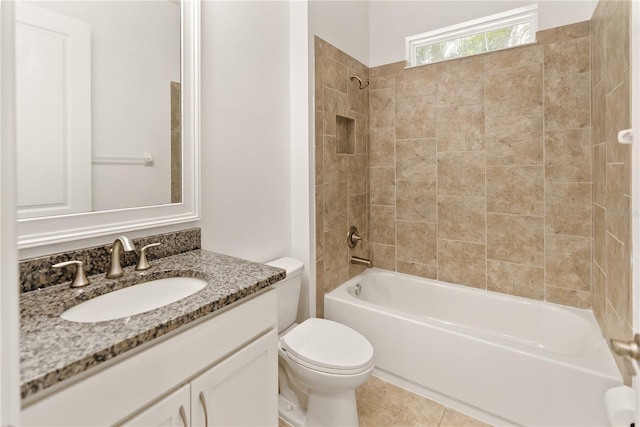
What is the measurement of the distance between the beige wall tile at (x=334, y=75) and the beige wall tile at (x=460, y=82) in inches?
28.3

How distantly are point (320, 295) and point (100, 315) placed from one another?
4.55 ft

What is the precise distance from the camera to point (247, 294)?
3.28 feet

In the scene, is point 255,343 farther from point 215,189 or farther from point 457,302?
point 457,302

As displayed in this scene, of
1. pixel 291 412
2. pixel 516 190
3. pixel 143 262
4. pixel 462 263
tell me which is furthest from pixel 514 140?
pixel 143 262

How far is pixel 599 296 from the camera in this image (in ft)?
5.84

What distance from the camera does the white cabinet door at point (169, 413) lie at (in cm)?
74

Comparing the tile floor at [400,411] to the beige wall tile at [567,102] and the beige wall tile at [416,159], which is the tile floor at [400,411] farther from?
the beige wall tile at [567,102]

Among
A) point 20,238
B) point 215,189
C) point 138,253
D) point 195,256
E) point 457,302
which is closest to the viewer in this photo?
point 20,238

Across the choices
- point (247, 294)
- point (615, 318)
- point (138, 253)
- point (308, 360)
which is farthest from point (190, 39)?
point (615, 318)

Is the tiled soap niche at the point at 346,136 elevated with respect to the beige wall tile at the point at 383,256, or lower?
elevated

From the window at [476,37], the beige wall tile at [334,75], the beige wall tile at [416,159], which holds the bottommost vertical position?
the beige wall tile at [416,159]

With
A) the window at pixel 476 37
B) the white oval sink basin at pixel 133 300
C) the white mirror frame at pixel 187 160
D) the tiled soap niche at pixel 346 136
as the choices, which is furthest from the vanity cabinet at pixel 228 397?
the window at pixel 476 37

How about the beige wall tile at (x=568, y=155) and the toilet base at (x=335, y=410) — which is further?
the beige wall tile at (x=568, y=155)

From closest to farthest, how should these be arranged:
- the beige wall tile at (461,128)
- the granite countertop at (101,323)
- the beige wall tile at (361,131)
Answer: the granite countertop at (101,323) < the beige wall tile at (461,128) < the beige wall tile at (361,131)
